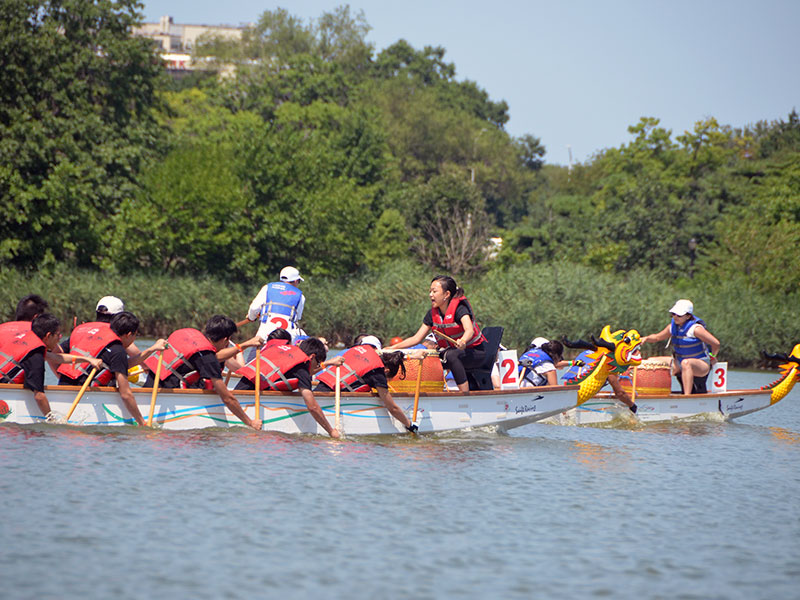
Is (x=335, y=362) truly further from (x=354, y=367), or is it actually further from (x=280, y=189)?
(x=280, y=189)

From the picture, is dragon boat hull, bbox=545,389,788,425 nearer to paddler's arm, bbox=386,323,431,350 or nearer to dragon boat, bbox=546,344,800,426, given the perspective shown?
dragon boat, bbox=546,344,800,426

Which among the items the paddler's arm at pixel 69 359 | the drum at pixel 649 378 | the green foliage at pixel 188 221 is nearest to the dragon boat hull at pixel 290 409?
the paddler's arm at pixel 69 359

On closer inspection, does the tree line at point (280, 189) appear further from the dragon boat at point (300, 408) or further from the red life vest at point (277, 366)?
the red life vest at point (277, 366)

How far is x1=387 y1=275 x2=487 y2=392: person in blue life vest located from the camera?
43.4 feet

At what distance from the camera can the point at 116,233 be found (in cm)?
3825

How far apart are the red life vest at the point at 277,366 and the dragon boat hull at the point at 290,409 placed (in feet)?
0.45

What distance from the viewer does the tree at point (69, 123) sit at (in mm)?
36500

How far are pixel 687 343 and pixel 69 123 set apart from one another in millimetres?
28282

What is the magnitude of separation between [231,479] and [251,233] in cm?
3246

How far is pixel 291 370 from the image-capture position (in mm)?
12641

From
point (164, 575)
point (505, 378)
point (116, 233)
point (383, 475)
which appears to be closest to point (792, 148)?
point (116, 233)

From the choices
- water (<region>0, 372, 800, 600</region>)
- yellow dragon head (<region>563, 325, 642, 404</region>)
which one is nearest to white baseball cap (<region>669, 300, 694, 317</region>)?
yellow dragon head (<region>563, 325, 642, 404</region>)

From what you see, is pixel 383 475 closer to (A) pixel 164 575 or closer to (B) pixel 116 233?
(A) pixel 164 575

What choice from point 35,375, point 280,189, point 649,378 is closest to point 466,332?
point 35,375
